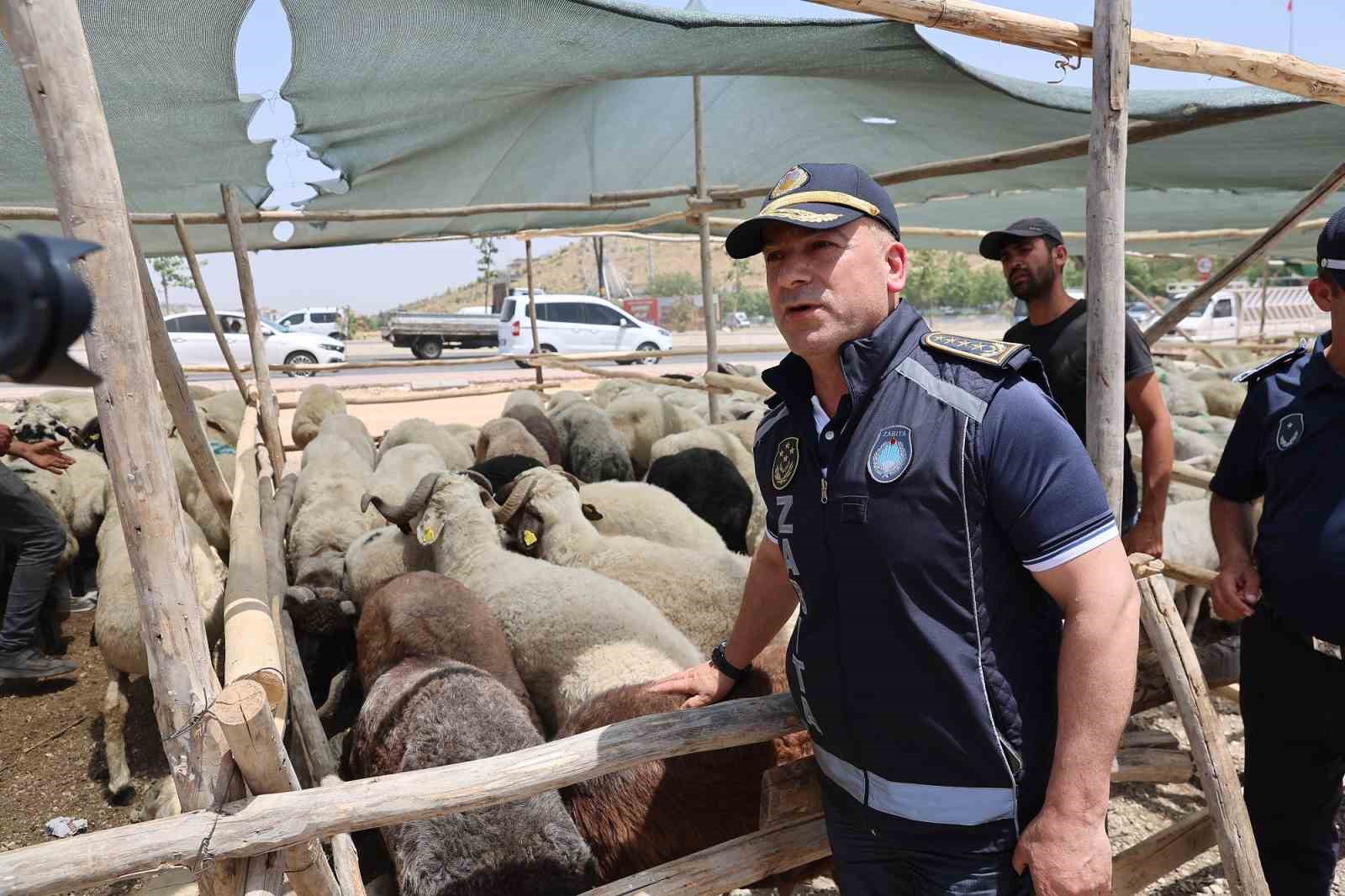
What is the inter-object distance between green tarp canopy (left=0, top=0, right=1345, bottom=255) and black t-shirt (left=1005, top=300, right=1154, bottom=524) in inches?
63.4

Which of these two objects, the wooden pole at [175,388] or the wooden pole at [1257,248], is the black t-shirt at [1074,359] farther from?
the wooden pole at [175,388]

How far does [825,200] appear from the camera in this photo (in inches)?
73.4

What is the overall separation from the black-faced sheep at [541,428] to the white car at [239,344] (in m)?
13.7

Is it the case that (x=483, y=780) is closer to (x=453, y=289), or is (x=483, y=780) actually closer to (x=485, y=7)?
(x=485, y=7)

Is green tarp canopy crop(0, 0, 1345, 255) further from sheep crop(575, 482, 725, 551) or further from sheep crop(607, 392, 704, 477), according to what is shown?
sheep crop(575, 482, 725, 551)

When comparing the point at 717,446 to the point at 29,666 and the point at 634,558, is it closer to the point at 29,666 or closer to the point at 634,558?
the point at 634,558

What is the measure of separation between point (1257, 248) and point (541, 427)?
6895 mm

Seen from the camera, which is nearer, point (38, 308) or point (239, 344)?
point (38, 308)

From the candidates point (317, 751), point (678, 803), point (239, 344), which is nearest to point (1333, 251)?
point (678, 803)

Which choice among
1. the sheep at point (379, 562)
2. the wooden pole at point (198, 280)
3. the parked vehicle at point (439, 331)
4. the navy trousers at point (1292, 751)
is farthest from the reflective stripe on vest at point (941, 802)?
the parked vehicle at point (439, 331)

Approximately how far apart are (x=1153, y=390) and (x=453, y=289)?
352ft

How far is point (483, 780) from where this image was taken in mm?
2232

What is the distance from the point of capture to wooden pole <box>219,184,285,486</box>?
614 cm

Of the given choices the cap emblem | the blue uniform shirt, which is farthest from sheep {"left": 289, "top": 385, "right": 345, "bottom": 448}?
the blue uniform shirt
